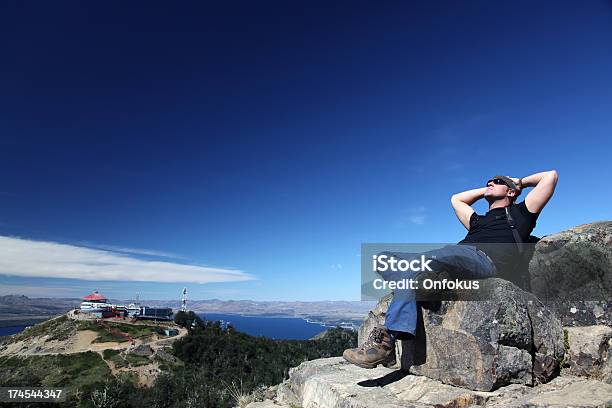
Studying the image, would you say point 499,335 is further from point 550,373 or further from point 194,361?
point 194,361

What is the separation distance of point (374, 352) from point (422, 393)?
800 millimetres

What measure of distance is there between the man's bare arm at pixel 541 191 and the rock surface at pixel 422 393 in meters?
2.32

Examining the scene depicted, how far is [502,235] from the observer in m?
5.41

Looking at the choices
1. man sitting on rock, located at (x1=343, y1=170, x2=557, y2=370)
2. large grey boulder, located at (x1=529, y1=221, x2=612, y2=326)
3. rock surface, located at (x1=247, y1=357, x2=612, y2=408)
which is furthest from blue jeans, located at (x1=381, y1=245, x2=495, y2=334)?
large grey boulder, located at (x1=529, y1=221, x2=612, y2=326)

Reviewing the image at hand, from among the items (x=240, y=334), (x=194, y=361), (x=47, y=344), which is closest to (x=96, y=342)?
(x=47, y=344)

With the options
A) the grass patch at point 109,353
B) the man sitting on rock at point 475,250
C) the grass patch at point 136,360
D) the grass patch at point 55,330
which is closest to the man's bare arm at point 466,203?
the man sitting on rock at point 475,250

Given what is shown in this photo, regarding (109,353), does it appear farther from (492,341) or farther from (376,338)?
(492,341)

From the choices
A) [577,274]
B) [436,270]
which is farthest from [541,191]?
[436,270]

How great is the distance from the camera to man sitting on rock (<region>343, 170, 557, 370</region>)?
4676 millimetres

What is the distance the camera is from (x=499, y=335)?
4.44m

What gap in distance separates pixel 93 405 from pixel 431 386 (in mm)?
44715

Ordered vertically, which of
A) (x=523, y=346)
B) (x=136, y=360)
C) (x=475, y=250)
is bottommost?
(x=136, y=360)

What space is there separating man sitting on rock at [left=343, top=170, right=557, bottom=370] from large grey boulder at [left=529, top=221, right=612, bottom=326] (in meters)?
0.54

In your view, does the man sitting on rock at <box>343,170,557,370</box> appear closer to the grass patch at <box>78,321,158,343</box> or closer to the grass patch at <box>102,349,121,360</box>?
the grass patch at <box>102,349,121,360</box>
